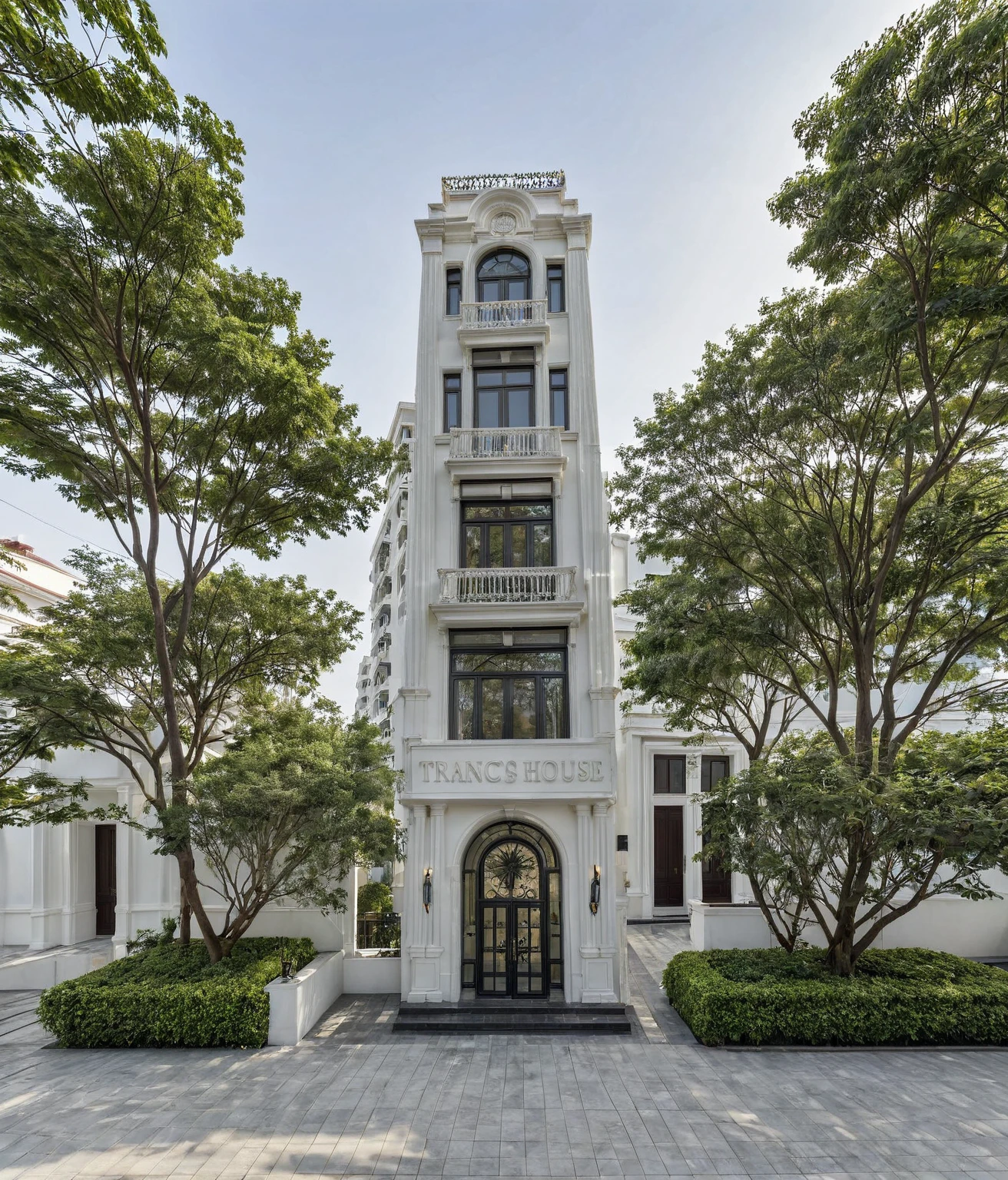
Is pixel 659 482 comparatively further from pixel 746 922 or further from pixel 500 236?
pixel 746 922

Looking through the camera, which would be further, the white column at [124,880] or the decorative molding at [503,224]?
the white column at [124,880]

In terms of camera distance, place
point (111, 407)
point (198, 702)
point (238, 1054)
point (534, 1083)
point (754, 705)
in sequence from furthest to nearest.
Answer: point (754, 705)
point (198, 702)
point (111, 407)
point (238, 1054)
point (534, 1083)

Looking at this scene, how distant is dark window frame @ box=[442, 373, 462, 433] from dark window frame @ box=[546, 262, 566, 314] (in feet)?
9.04

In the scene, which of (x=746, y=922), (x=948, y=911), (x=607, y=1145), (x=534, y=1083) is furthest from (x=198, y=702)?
(x=948, y=911)

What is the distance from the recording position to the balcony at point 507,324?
16.6m

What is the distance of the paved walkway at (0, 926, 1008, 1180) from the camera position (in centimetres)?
843

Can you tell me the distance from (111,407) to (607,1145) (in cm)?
1429

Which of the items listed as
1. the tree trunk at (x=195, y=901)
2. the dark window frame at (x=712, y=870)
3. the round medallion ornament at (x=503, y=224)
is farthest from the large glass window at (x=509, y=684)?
the dark window frame at (x=712, y=870)

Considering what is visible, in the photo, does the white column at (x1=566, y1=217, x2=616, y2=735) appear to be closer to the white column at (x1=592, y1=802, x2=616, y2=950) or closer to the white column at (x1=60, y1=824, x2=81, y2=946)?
the white column at (x1=592, y1=802, x2=616, y2=950)

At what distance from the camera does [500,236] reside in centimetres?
1720

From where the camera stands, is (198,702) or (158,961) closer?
(158,961)

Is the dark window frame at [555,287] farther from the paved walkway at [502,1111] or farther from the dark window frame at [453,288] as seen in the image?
the paved walkway at [502,1111]

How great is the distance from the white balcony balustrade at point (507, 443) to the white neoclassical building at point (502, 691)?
0.17 ft

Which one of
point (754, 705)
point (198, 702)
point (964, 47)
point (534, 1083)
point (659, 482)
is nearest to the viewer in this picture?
point (964, 47)
